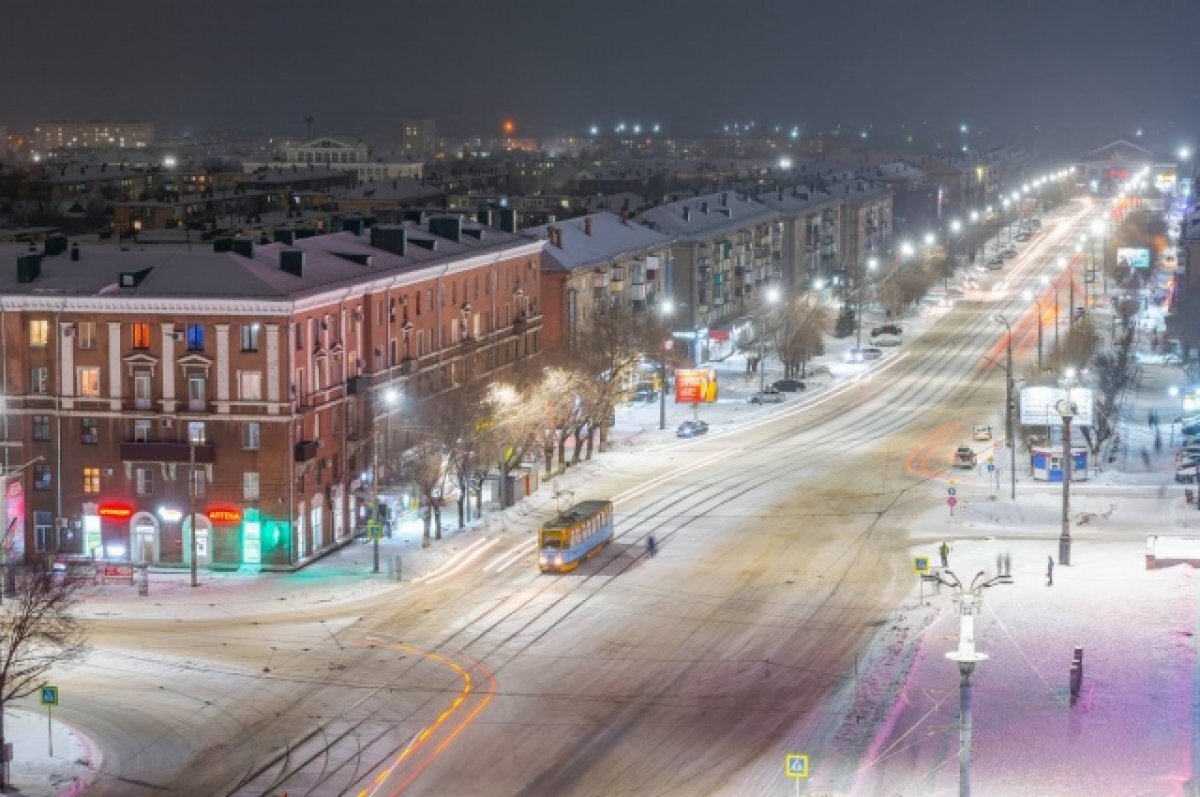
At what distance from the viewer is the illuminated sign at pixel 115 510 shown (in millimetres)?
62031

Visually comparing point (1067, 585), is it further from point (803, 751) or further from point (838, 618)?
point (803, 751)

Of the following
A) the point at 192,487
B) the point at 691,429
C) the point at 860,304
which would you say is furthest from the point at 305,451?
the point at 860,304

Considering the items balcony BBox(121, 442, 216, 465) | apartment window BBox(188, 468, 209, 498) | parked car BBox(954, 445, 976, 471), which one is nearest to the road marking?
apartment window BBox(188, 468, 209, 498)

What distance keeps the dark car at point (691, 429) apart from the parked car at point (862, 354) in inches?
1135

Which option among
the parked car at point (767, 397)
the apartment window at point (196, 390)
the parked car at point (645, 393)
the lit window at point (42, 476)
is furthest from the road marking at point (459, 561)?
the parked car at point (767, 397)

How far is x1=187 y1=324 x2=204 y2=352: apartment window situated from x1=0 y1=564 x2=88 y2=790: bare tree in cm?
782

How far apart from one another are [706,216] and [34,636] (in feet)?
287

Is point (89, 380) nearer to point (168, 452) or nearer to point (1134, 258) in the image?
point (168, 452)

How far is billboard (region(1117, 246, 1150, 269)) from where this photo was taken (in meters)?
153

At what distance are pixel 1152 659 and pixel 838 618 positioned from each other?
323 inches

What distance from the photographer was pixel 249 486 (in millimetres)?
61594

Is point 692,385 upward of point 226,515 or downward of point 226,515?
upward

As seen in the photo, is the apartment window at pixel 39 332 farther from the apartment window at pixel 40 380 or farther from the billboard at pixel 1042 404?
the billboard at pixel 1042 404

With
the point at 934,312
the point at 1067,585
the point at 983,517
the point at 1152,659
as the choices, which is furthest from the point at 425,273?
the point at 934,312
